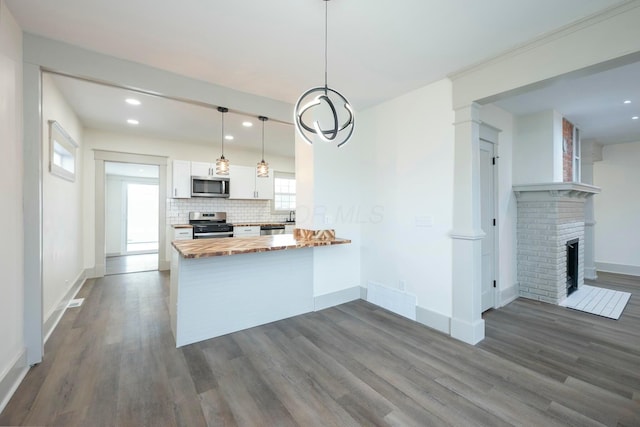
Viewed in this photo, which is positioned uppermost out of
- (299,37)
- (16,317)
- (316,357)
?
(299,37)

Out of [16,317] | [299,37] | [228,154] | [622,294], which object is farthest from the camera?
[228,154]

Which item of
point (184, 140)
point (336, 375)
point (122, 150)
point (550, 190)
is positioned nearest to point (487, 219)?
point (550, 190)

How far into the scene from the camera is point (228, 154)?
6086 mm

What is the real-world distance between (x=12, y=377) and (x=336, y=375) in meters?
2.29

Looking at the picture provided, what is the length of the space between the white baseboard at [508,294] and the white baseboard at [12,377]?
15.9 feet

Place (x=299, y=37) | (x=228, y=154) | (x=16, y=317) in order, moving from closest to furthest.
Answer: (x=16, y=317), (x=299, y=37), (x=228, y=154)

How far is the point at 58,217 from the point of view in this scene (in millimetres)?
3260

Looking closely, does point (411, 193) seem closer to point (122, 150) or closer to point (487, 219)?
point (487, 219)

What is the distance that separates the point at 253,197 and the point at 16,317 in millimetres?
4306

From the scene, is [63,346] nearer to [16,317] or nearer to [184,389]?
[16,317]

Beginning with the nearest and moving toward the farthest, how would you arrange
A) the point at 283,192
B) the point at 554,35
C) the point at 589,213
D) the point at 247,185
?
the point at 554,35 → the point at 589,213 → the point at 247,185 → the point at 283,192

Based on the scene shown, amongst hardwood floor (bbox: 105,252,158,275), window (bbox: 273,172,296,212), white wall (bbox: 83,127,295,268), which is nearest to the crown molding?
window (bbox: 273,172,296,212)

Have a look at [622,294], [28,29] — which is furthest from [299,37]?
[622,294]

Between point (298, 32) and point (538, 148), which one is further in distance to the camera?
point (538, 148)
